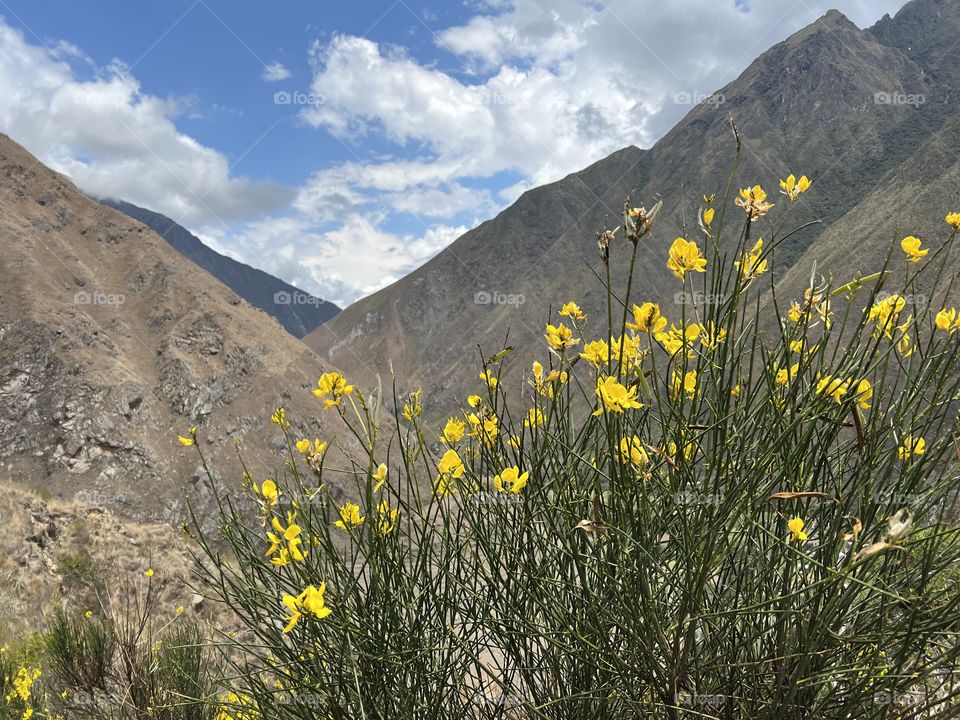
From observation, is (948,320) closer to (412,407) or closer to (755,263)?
(755,263)

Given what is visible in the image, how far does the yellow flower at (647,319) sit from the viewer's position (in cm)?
132

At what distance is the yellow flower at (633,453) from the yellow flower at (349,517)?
2.57ft

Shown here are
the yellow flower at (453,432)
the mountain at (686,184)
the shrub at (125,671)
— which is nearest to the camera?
the yellow flower at (453,432)

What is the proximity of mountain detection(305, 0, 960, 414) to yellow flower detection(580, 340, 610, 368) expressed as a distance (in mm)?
51843

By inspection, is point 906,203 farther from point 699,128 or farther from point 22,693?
point 699,128

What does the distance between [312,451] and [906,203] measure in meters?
48.0

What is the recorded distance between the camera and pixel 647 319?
4.44ft

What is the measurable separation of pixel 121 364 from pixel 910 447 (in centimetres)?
2960

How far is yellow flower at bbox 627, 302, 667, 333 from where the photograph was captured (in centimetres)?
132
